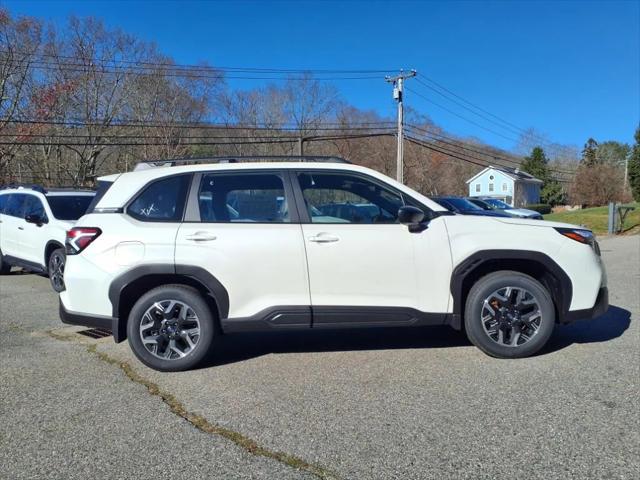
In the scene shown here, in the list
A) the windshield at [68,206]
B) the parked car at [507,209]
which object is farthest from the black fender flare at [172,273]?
the parked car at [507,209]

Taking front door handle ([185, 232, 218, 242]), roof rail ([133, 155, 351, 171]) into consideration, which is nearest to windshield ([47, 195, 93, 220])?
roof rail ([133, 155, 351, 171])

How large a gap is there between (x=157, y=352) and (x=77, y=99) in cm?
3945

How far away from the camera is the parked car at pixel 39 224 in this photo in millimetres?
8477

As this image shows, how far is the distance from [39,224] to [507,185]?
73.4m

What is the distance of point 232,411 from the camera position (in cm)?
358

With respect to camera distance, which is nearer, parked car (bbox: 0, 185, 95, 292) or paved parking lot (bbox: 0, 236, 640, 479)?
paved parking lot (bbox: 0, 236, 640, 479)

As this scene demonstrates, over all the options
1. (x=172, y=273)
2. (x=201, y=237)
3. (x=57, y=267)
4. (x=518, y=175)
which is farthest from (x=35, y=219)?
(x=518, y=175)

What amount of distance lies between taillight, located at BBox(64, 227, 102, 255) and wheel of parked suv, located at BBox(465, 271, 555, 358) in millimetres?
3390

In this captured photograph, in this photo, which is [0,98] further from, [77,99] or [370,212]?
[370,212]

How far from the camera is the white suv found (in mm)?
4340

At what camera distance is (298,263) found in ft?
14.3

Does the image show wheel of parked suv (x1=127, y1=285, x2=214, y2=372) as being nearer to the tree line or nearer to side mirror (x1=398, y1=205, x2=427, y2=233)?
side mirror (x1=398, y1=205, x2=427, y2=233)

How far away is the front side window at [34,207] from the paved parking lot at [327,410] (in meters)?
4.20

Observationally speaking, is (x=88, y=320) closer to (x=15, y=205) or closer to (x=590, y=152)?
(x=15, y=205)
